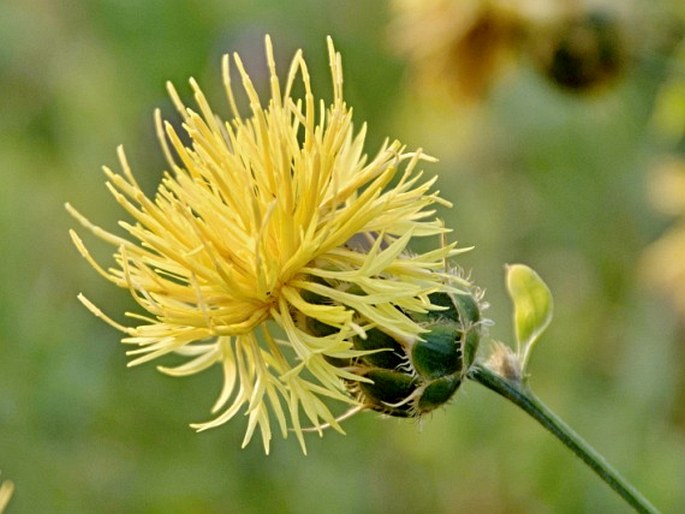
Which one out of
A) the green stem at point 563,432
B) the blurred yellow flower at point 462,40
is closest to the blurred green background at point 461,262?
the blurred yellow flower at point 462,40

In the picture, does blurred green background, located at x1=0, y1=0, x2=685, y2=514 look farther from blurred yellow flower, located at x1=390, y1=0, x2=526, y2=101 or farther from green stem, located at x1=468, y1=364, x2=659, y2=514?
green stem, located at x1=468, y1=364, x2=659, y2=514

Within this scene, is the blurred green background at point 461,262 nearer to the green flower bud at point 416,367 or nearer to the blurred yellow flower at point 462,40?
the blurred yellow flower at point 462,40

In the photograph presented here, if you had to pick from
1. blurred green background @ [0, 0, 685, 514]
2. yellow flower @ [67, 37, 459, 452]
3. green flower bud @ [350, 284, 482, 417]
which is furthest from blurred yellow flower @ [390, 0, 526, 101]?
green flower bud @ [350, 284, 482, 417]

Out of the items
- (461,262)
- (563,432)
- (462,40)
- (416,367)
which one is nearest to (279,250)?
(416,367)

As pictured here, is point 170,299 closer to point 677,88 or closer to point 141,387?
point 677,88

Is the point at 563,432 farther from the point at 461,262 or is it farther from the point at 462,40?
the point at 461,262
